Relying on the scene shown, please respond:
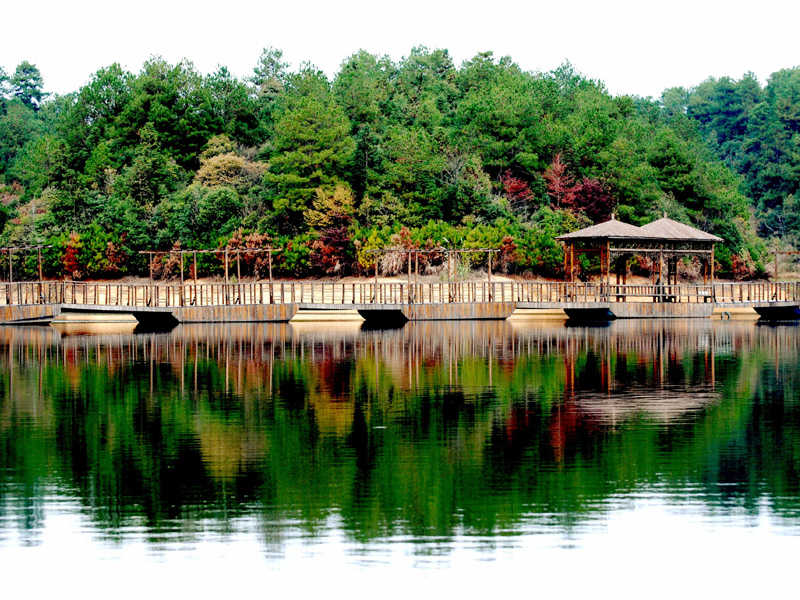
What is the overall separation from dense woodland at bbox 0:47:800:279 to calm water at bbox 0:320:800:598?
22922mm

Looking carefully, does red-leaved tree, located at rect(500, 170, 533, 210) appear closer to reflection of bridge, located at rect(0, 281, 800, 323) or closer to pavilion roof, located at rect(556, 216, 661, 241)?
reflection of bridge, located at rect(0, 281, 800, 323)

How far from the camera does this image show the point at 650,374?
22484 millimetres

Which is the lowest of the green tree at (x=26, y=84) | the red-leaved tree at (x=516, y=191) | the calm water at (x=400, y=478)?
the calm water at (x=400, y=478)

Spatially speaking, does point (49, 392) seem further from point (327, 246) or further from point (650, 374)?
point (327, 246)

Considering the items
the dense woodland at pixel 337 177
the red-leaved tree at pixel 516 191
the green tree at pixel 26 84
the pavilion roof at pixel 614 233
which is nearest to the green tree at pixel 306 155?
the dense woodland at pixel 337 177

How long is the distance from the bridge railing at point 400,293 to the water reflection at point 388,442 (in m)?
11.4

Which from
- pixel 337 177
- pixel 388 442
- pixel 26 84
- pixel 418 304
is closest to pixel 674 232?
pixel 418 304

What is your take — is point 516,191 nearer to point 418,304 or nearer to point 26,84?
point 418,304

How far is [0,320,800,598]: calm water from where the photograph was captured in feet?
30.8

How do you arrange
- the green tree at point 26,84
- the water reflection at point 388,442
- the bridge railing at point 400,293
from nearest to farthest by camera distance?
the water reflection at point 388,442
the bridge railing at point 400,293
the green tree at point 26,84

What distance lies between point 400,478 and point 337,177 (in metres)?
38.0

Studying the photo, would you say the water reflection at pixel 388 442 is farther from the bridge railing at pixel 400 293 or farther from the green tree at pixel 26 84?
the green tree at pixel 26 84

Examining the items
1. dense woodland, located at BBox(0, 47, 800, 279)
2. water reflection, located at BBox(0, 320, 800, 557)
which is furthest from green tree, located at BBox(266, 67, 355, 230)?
water reflection, located at BBox(0, 320, 800, 557)

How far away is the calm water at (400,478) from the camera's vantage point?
9391mm
